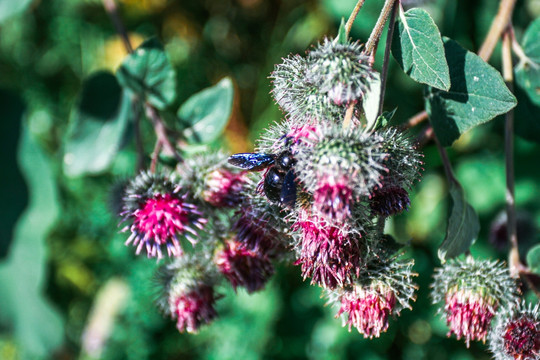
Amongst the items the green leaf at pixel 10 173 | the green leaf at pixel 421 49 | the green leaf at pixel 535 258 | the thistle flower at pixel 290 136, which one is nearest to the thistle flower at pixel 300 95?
the thistle flower at pixel 290 136

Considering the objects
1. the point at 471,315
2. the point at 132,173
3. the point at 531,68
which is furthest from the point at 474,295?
the point at 132,173

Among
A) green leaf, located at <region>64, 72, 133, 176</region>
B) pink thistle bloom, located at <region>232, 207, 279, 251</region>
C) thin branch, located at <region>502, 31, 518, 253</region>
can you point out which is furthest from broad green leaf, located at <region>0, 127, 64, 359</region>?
thin branch, located at <region>502, 31, 518, 253</region>

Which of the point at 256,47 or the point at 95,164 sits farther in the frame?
the point at 256,47

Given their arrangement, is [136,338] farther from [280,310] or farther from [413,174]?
[413,174]

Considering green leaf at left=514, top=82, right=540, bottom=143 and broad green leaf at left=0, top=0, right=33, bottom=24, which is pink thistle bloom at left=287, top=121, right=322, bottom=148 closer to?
green leaf at left=514, top=82, right=540, bottom=143

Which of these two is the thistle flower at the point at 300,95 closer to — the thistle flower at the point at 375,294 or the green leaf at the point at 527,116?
the thistle flower at the point at 375,294

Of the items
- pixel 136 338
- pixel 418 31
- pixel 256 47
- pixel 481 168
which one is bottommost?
pixel 136 338

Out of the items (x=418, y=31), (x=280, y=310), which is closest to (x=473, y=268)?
(x=418, y=31)
